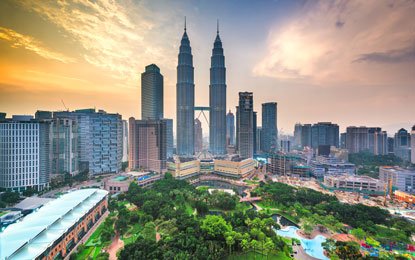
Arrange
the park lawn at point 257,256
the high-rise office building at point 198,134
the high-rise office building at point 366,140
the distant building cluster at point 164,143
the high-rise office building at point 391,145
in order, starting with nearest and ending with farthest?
the park lawn at point 257,256 → the distant building cluster at point 164,143 → the high-rise office building at point 391,145 → the high-rise office building at point 366,140 → the high-rise office building at point 198,134

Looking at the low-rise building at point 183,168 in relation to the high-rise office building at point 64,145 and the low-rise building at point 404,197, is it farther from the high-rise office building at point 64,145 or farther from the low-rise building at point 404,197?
the low-rise building at point 404,197

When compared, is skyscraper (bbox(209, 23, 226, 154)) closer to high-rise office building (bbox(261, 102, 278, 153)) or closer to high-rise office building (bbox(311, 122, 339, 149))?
high-rise office building (bbox(261, 102, 278, 153))

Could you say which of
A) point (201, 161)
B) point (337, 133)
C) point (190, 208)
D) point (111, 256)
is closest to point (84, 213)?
point (111, 256)

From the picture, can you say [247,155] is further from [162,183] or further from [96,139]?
[96,139]

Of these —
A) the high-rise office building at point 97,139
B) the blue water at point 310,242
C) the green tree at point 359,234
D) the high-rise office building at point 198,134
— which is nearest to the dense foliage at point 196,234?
the blue water at point 310,242

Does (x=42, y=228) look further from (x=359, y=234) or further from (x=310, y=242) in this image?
(x=359, y=234)

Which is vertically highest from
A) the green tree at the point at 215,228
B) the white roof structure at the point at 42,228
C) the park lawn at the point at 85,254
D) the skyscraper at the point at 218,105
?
the skyscraper at the point at 218,105

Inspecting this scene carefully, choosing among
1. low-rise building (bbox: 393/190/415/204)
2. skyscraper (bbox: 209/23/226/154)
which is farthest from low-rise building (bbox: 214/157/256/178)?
skyscraper (bbox: 209/23/226/154)
